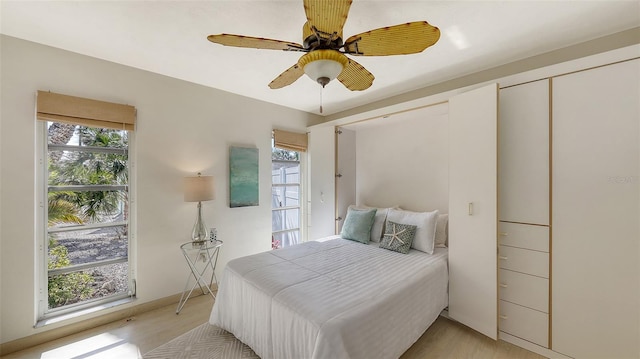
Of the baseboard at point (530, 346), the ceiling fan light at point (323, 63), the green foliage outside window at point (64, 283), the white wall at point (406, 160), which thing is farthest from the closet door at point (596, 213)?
the green foliage outside window at point (64, 283)

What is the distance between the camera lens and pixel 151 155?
2.57 metres

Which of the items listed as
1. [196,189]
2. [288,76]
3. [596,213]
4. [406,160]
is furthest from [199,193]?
[596,213]

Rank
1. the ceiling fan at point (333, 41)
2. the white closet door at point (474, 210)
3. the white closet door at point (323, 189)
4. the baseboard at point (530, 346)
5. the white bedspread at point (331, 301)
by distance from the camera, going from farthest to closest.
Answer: the white closet door at point (323, 189), the white closet door at point (474, 210), the baseboard at point (530, 346), the white bedspread at point (331, 301), the ceiling fan at point (333, 41)

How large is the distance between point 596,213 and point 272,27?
2.68 metres

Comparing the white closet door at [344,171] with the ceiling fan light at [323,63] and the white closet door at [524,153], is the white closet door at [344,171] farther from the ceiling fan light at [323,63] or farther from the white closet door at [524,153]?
the ceiling fan light at [323,63]

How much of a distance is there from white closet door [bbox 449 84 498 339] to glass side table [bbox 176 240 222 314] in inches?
99.1

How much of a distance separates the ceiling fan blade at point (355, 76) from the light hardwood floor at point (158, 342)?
218cm

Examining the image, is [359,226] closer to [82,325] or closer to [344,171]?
[344,171]

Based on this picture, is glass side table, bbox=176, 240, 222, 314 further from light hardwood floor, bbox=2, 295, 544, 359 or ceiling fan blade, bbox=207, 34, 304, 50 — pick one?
ceiling fan blade, bbox=207, 34, 304, 50

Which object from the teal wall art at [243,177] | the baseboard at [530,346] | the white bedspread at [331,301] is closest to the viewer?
the white bedspread at [331,301]

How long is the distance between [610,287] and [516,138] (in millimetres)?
1208

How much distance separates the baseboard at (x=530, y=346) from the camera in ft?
6.03

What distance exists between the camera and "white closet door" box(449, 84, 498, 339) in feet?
6.54

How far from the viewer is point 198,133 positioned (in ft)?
9.47
